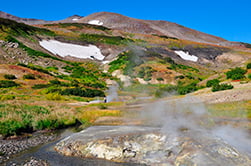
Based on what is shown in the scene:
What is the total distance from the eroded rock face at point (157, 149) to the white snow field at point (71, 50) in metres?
71.8

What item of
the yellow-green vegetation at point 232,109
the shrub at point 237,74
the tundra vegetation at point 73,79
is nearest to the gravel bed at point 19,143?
the tundra vegetation at point 73,79

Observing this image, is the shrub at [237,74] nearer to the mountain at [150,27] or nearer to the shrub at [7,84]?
the shrub at [7,84]

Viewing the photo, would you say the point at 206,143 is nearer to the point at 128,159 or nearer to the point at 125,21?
the point at 128,159

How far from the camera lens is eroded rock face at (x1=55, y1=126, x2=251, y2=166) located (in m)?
10.6

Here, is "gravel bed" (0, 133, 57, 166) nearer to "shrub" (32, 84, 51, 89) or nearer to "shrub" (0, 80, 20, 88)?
"shrub" (32, 84, 51, 89)

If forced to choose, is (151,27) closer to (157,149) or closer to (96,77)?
(96,77)

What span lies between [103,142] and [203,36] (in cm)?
17734

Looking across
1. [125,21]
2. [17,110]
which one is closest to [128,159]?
[17,110]

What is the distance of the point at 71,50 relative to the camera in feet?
285

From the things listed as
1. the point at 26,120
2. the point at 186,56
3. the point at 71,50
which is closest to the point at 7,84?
the point at 26,120

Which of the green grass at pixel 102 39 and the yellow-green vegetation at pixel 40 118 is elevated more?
the green grass at pixel 102 39

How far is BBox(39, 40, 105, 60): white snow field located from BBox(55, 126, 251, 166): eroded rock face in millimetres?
71776

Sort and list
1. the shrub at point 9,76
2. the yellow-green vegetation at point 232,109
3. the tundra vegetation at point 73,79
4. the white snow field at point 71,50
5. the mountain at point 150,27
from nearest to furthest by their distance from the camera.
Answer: the yellow-green vegetation at point 232,109 → the tundra vegetation at point 73,79 → the shrub at point 9,76 → the white snow field at point 71,50 → the mountain at point 150,27

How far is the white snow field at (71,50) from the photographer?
82938mm
